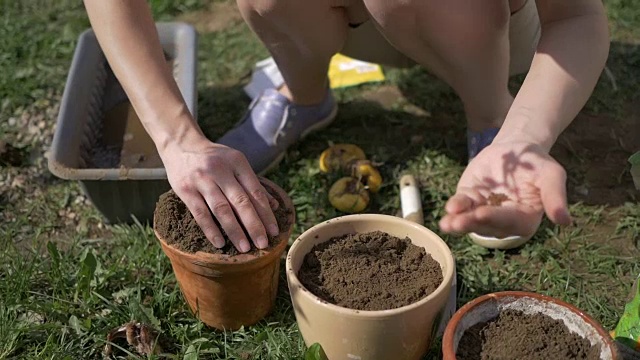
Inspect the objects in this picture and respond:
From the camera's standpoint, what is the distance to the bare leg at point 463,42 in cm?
224

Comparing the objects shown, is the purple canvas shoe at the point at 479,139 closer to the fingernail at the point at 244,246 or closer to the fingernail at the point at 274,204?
the fingernail at the point at 274,204

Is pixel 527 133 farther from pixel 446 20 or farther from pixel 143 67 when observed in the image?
pixel 143 67

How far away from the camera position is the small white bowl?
240 centimetres

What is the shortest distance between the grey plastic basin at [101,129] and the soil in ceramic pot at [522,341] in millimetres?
1102

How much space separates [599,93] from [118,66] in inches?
78.4

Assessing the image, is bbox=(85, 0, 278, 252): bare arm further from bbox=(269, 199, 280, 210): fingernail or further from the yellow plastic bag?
the yellow plastic bag

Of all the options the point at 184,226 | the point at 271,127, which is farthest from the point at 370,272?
the point at 271,127

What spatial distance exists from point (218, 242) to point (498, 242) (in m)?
0.93

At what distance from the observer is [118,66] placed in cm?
204

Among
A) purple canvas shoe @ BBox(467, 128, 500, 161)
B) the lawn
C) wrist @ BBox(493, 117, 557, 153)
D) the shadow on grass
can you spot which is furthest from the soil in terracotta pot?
the shadow on grass

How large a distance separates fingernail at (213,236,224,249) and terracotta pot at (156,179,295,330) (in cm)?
3

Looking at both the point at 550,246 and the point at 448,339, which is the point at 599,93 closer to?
the point at 550,246

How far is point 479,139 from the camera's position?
8.59 ft

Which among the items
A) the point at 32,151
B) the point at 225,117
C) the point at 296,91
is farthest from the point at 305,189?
the point at 32,151
